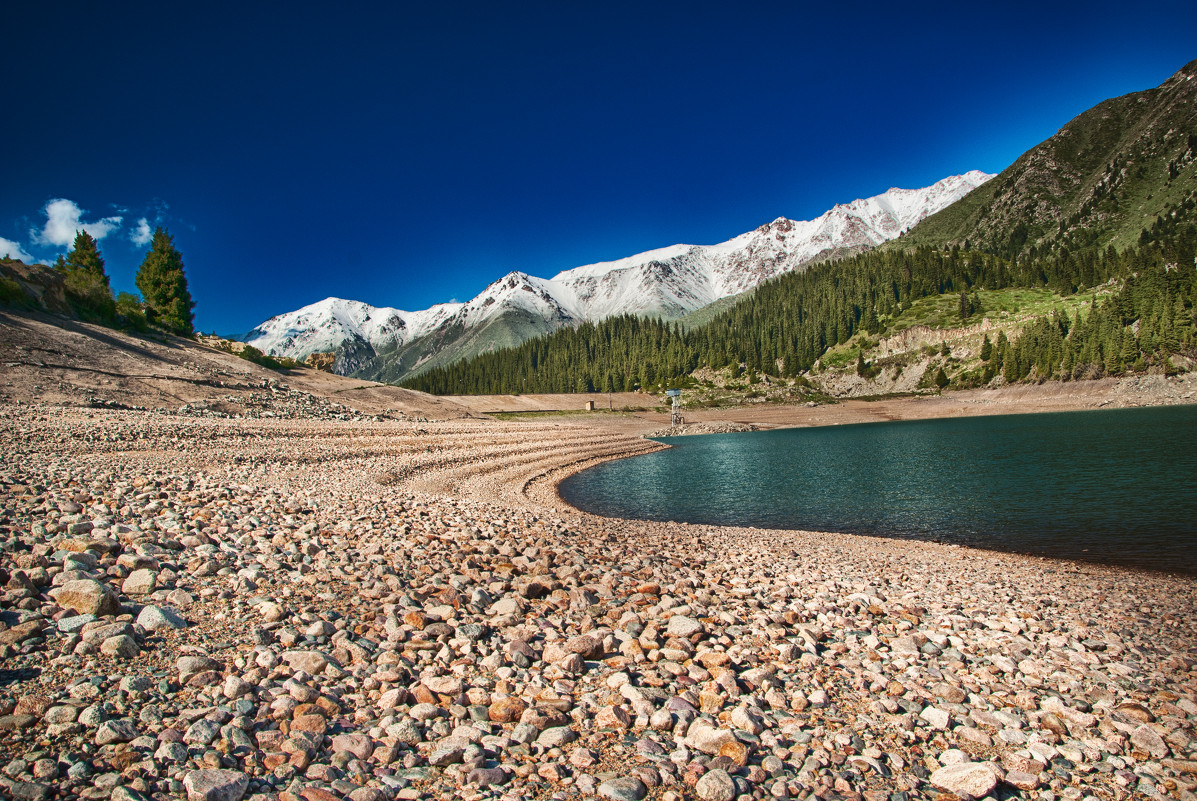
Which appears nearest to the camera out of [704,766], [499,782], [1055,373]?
[499,782]

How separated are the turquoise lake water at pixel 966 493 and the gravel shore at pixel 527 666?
5.06 metres

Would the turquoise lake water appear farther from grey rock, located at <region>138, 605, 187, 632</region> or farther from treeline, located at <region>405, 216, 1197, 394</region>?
treeline, located at <region>405, 216, 1197, 394</region>

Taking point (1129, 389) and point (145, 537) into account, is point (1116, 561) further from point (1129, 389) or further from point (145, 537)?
point (1129, 389)

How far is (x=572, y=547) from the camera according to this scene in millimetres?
12703

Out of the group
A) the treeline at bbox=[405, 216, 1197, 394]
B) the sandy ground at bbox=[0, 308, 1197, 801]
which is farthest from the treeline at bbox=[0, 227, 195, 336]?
the treeline at bbox=[405, 216, 1197, 394]

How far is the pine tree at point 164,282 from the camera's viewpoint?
62.8 metres

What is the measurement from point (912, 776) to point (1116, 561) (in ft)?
48.8

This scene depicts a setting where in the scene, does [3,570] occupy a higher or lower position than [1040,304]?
lower

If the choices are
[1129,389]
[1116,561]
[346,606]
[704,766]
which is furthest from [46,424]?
[1129,389]

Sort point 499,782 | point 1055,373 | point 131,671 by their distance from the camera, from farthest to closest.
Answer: point 1055,373 < point 131,671 < point 499,782

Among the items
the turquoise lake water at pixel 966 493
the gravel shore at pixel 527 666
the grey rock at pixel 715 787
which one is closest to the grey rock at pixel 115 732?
the gravel shore at pixel 527 666

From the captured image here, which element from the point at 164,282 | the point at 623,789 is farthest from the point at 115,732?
the point at 164,282

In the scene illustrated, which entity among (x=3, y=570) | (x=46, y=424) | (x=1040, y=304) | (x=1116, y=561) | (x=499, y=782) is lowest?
(x=1116, y=561)

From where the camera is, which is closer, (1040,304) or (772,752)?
(772,752)
